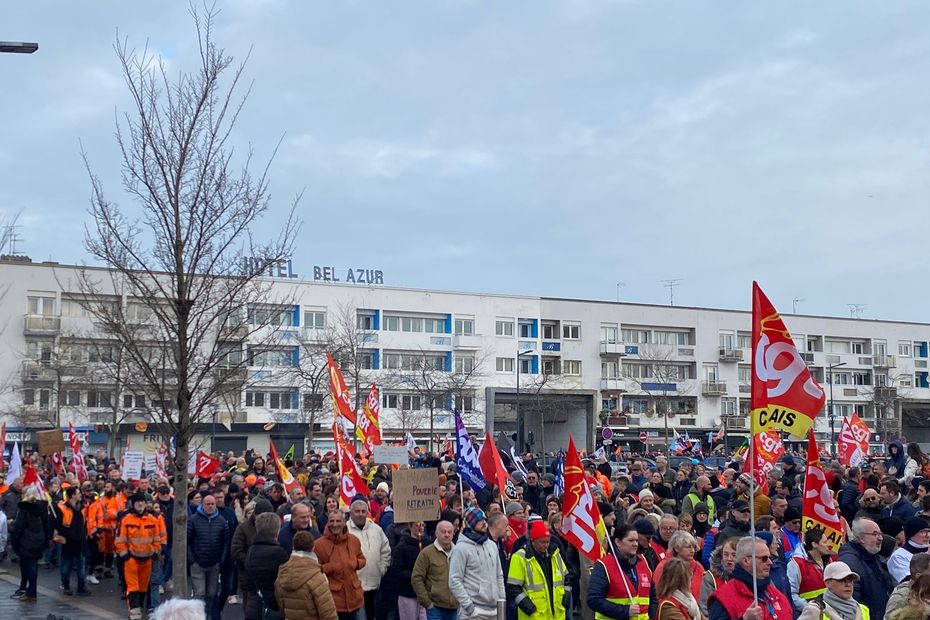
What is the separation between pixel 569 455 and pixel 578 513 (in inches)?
25.5

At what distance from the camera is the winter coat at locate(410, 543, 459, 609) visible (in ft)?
36.1

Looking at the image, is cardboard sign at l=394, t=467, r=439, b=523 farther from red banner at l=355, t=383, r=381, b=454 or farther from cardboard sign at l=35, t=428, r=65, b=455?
cardboard sign at l=35, t=428, r=65, b=455

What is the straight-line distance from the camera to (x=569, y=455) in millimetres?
11352

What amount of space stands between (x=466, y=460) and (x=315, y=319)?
58483mm

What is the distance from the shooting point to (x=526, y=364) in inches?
3297

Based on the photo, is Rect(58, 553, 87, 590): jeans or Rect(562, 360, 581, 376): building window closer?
Rect(58, 553, 87, 590): jeans

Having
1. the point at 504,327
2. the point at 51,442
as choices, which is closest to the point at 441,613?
the point at 51,442

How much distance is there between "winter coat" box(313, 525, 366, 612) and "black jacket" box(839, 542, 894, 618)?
4.81 m

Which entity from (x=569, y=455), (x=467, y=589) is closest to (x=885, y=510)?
(x=569, y=455)

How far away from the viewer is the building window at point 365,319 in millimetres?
76562

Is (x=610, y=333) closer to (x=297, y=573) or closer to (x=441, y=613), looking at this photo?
(x=441, y=613)

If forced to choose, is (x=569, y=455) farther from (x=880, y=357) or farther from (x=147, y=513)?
(x=880, y=357)

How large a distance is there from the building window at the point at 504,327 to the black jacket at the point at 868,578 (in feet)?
240

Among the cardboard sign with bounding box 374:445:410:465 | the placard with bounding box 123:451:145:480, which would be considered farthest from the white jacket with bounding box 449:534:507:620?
the placard with bounding box 123:451:145:480
